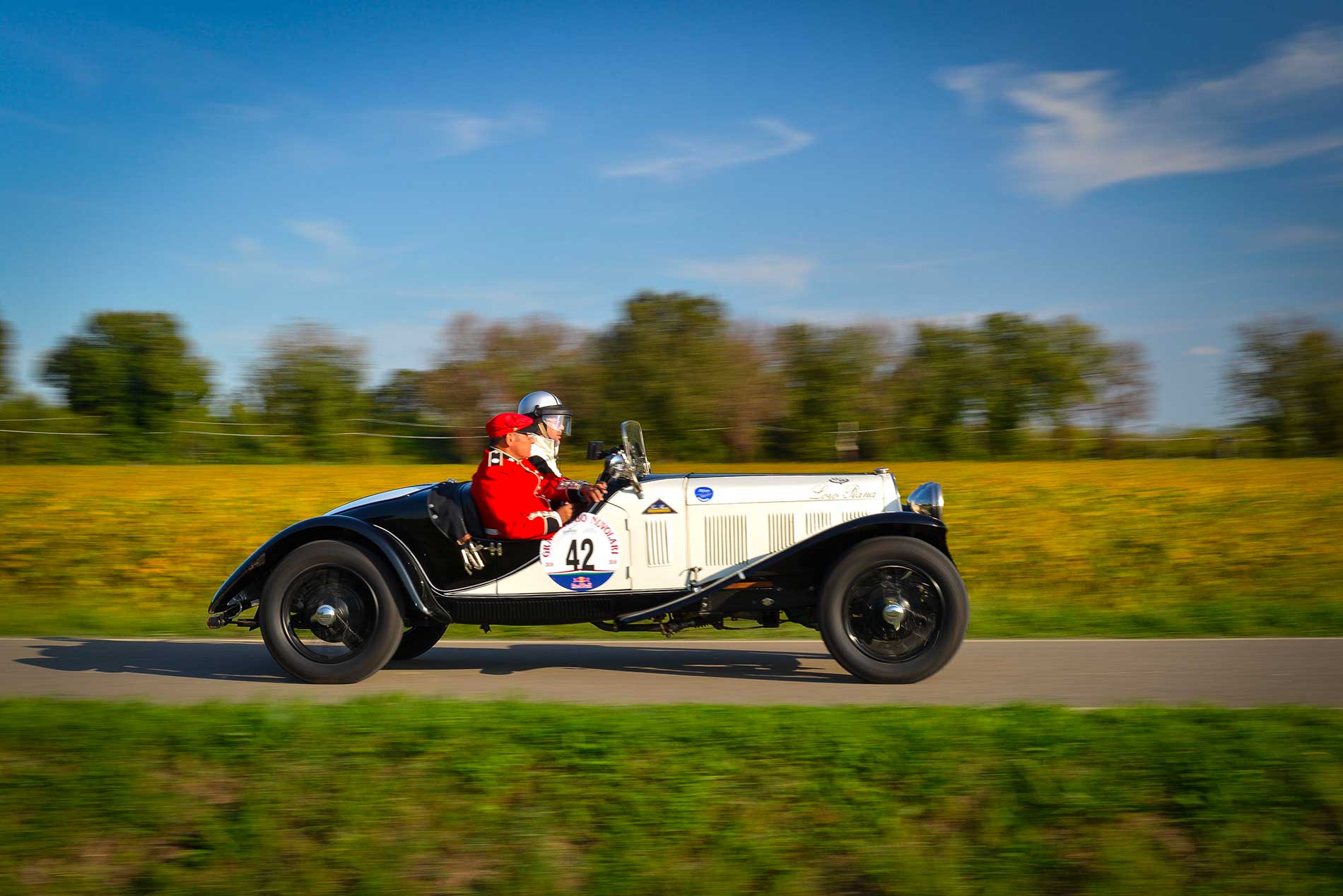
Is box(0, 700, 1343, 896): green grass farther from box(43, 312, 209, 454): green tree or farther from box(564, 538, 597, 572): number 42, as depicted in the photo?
box(43, 312, 209, 454): green tree

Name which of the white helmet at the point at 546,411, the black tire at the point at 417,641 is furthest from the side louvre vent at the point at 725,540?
the black tire at the point at 417,641

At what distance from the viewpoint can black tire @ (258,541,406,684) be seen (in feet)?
21.3

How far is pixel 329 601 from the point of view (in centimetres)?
659

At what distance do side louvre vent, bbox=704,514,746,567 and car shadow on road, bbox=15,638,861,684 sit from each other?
763 mm

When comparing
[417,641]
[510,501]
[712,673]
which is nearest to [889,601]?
[712,673]

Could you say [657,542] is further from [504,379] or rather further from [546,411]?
[504,379]

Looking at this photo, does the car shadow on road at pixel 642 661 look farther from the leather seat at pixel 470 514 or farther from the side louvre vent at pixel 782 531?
the leather seat at pixel 470 514

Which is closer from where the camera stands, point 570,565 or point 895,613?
point 895,613

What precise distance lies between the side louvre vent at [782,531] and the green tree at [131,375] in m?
18.8

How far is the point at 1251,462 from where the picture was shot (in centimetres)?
1777

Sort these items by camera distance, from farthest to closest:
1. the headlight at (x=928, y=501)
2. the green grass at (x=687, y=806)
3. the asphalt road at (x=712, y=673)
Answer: the headlight at (x=928, y=501), the asphalt road at (x=712, y=673), the green grass at (x=687, y=806)

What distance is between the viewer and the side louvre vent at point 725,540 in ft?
21.6

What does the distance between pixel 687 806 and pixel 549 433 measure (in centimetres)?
321

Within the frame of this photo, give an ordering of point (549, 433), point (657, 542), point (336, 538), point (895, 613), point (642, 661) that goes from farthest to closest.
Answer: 1. point (642, 661)
2. point (549, 433)
3. point (336, 538)
4. point (657, 542)
5. point (895, 613)
